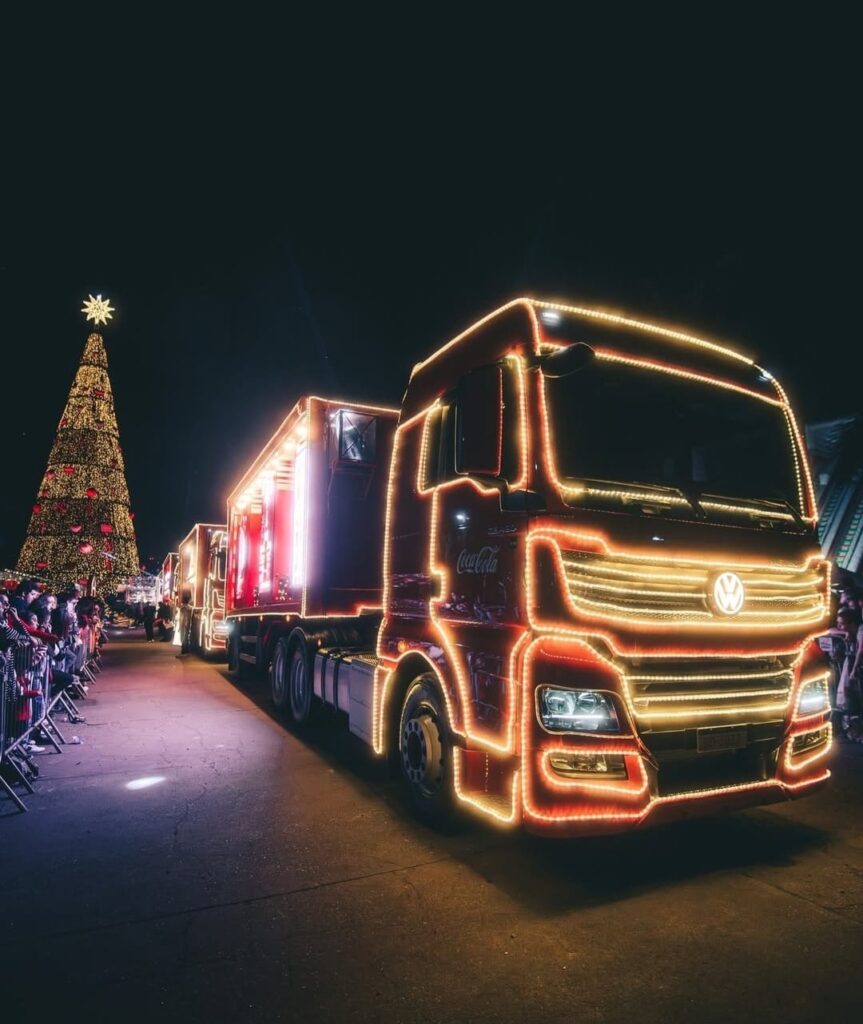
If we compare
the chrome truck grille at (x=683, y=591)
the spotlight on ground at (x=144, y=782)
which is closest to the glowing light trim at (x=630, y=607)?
the chrome truck grille at (x=683, y=591)

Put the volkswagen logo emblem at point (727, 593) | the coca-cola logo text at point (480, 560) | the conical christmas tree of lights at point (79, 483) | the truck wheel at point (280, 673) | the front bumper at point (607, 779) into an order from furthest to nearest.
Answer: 1. the conical christmas tree of lights at point (79, 483)
2. the truck wheel at point (280, 673)
3. the coca-cola logo text at point (480, 560)
4. the volkswagen logo emblem at point (727, 593)
5. the front bumper at point (607, 779)

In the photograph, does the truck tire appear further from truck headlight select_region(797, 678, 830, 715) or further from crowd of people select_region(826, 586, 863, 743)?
truck headlight select_region(797, 678, 830, 715)

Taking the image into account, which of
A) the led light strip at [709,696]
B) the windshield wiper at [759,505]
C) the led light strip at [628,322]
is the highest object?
the led light strip at [628,322]

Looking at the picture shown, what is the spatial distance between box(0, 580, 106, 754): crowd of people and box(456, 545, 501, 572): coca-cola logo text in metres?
4.05

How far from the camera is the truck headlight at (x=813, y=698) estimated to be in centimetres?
393

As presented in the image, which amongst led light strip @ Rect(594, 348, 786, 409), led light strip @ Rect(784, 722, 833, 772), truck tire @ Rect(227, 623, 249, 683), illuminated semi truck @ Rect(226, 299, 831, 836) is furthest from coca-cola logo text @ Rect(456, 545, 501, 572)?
truck tire @ Rect(227, 623, 249, 683)

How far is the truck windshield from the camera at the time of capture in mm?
3750

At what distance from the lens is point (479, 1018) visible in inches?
95.6

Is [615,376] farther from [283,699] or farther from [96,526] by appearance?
[96,526]

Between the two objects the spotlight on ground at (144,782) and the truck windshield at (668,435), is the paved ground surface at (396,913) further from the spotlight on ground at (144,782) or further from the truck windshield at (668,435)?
the truck windshield at (668,435)

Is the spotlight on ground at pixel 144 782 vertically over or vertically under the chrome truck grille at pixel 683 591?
under

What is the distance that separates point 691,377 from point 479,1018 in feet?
12.4

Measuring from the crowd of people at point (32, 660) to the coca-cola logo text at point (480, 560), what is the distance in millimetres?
4054

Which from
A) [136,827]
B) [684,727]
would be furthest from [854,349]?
[136,827]
